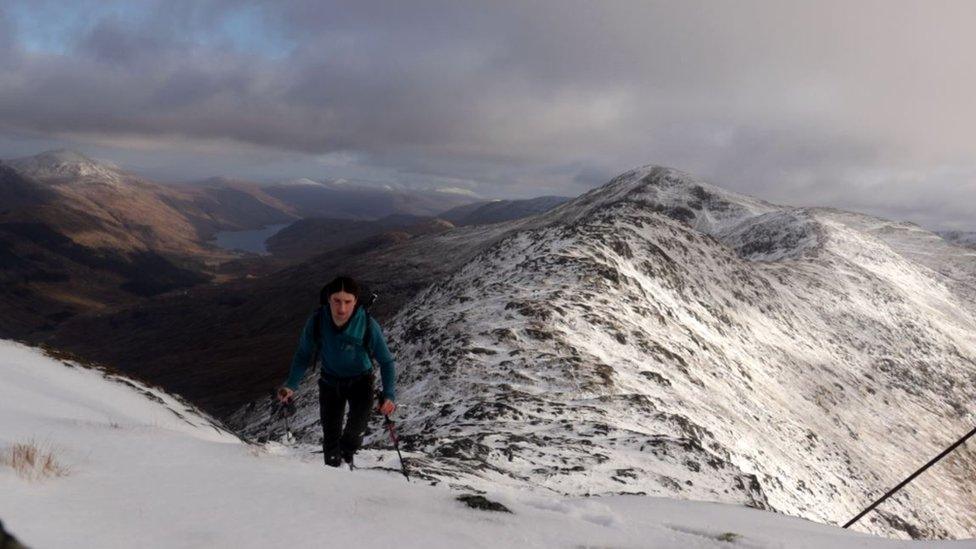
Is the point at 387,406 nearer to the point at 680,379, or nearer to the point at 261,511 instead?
the point at 261,511

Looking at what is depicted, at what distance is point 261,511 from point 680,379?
19.9m

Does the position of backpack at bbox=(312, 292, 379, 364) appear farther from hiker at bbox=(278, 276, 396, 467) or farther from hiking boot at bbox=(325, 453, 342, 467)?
hiking boot at bbox=(325, 453, 342, 467)

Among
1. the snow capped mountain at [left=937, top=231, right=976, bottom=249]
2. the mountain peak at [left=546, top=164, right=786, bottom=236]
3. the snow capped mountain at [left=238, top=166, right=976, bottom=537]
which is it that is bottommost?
the snow capped mountain at [left=238, top=166, right=976, bottom=537]

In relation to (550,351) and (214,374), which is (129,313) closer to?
(214,374)

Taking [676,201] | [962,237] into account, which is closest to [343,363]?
[676,201]

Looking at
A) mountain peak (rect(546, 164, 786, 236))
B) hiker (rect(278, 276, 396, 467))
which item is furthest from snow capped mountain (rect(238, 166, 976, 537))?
mountain peak (rect(546, 164, 786, 236))

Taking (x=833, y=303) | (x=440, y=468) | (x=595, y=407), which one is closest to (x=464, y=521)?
(x=440, y=468)

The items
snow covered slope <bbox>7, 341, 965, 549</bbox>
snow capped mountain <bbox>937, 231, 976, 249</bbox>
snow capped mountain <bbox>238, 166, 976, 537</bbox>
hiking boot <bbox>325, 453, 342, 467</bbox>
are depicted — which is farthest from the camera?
snow capped mountain <bbox>937, 231, 976, 249</bbox>

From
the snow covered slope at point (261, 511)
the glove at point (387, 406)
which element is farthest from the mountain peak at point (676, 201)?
the snow covered slope at point (261, 511)

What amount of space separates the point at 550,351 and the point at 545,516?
12.9 meters

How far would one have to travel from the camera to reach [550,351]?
18.3 meters

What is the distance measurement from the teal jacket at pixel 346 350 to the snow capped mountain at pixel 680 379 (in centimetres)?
191

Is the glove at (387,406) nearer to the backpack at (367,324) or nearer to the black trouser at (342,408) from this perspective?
the black trouser at (342,408)

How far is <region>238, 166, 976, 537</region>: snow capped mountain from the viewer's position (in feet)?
41.6
